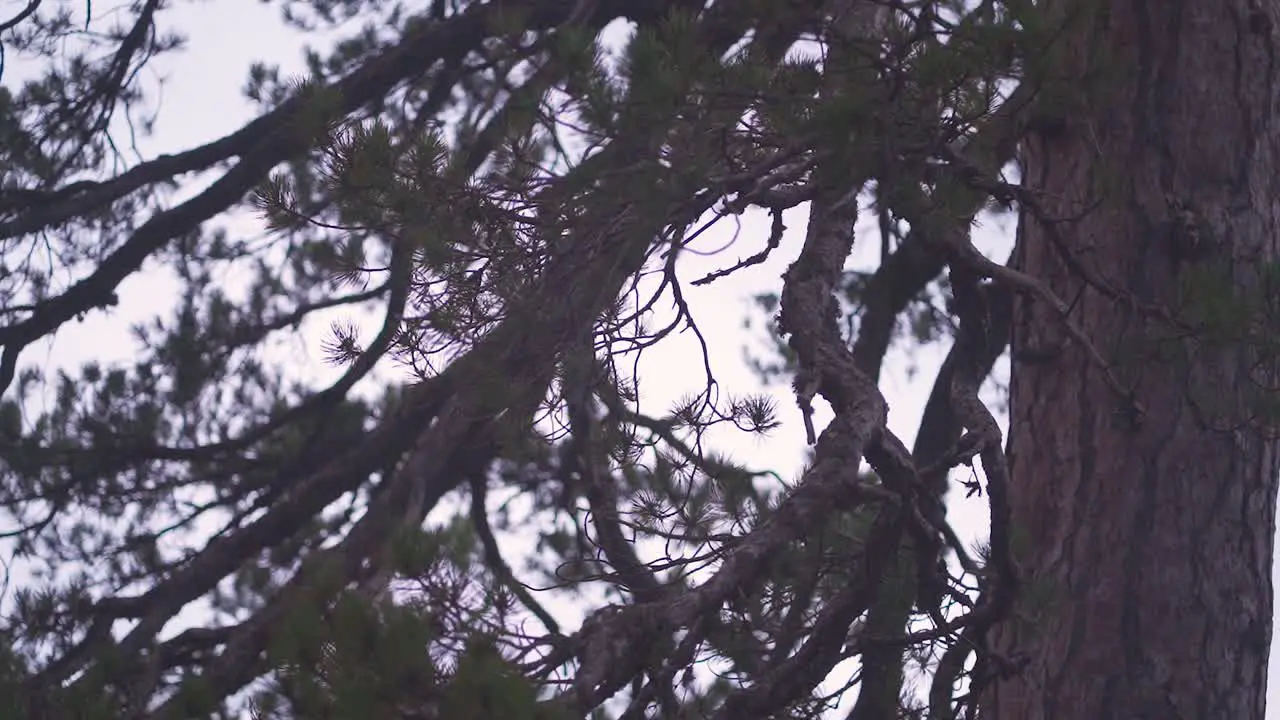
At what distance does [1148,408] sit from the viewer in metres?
2.09

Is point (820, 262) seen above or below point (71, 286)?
below

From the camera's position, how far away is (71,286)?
351 centimetres

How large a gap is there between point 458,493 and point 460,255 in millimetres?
2152

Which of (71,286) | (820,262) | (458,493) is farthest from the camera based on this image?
(458,493)

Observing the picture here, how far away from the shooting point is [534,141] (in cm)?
212

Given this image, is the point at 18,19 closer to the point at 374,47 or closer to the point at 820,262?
the point at 374,47

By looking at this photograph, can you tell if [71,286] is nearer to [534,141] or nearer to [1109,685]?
[534,141]

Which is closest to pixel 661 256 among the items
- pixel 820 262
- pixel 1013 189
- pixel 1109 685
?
pixel 820 262

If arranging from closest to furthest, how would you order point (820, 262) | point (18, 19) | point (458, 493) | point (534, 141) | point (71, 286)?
point (820, 262) → point (534, 141) → point (71, 286) → point (18, 19) → point (458, 493)

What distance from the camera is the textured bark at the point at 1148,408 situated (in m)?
2.01

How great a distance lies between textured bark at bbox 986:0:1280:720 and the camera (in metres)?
2.01

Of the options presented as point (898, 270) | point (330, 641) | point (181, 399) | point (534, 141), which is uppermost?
point (898, 270)

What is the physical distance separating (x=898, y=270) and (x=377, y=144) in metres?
2.30

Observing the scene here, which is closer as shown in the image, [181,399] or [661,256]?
[661,256]
